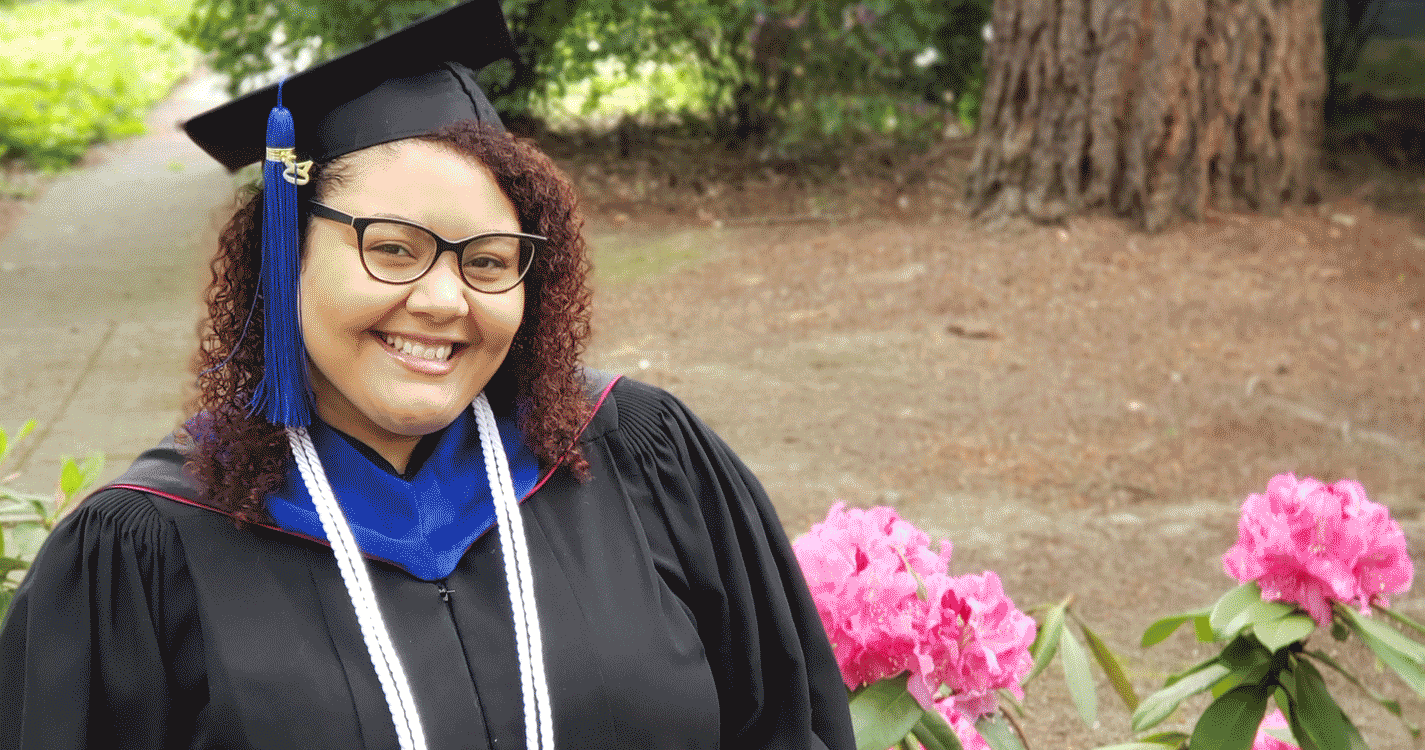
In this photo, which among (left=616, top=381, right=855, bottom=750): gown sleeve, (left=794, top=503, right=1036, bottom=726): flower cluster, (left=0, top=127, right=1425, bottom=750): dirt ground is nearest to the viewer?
(left=616, top=381, right=855, bottom=750): gown sleeve

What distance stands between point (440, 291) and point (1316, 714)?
1.57 meters

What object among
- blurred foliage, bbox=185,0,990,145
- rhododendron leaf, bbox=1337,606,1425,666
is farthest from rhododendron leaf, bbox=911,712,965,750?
blurred foliage, bbox=185,0,990,145

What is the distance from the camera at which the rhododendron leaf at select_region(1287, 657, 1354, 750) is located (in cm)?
217

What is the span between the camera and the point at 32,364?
5.45 m

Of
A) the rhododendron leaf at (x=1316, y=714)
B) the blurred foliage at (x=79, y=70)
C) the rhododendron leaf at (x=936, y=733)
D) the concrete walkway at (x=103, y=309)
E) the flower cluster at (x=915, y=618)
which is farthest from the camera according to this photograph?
the blurred foliage at (x=79, y=70)

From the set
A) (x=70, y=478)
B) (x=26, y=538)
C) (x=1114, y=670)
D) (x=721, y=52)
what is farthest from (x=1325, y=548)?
(x=721, y=52)

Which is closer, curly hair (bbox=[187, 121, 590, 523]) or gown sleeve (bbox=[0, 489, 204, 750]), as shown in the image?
gown sleeve (bbox=[0, 489, 204, 750])

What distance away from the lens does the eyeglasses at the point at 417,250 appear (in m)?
1.60

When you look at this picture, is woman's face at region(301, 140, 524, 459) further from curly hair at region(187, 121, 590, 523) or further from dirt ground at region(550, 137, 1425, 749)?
dirt ground at region(550, 137, 1425, 749)

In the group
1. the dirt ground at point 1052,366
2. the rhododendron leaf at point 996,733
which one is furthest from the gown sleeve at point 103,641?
the dirt ground at point 1052,366

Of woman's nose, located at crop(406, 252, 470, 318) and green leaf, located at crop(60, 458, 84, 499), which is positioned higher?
woman's nose, located at crop(406, 252, 470, 318)

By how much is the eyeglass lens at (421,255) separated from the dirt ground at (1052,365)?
200 cm

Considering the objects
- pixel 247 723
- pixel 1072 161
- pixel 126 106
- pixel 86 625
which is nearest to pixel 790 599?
pixel 247 723

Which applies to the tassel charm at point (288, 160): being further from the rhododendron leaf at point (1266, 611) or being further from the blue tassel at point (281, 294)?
the rhododendron leaf at point (1266, 611)
